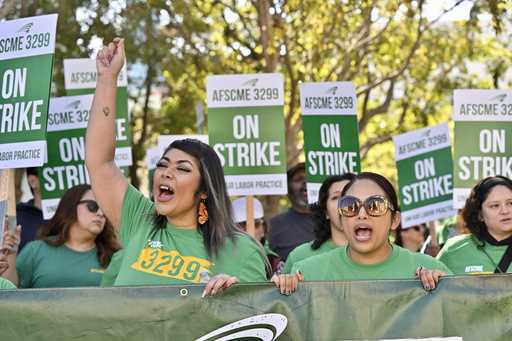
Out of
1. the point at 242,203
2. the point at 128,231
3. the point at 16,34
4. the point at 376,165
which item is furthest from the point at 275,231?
the point at 376,165

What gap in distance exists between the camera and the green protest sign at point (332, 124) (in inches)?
410

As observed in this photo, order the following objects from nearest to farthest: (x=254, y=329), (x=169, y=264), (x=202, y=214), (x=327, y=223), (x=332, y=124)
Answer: (x=254, y=329) → (x=169, y=264) → (x=202, y=214) → (x=327, y=223) → (x=332, y=124)

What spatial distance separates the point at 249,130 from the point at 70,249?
236 cm

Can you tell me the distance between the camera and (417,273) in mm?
5309

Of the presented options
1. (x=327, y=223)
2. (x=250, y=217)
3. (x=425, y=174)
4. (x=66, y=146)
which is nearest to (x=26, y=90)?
(x=327, y=223)

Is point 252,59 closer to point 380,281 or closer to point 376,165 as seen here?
point 376,165

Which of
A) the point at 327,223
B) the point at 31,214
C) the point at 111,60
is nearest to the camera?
the point at 111,60

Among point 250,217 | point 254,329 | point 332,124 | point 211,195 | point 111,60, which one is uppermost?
point 332,124

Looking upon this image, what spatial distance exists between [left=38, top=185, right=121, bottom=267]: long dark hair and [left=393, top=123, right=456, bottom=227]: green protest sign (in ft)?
13.1

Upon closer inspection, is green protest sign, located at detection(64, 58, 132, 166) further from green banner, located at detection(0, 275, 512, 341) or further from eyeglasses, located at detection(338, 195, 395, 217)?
green banner, located at detection(0, 275, 512, 341)

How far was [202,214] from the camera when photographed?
5906 mm

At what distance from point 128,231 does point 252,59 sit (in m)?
11.8

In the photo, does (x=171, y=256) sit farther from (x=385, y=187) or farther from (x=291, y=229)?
(x=291, y=229)

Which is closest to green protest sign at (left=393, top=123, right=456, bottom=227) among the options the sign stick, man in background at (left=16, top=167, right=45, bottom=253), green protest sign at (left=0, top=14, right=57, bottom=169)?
the sign stick
